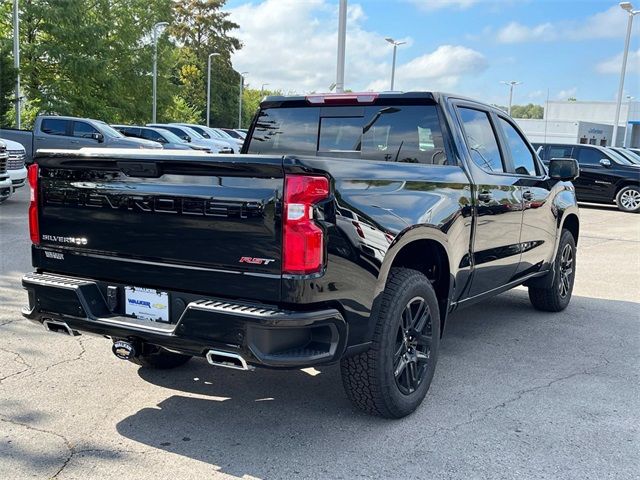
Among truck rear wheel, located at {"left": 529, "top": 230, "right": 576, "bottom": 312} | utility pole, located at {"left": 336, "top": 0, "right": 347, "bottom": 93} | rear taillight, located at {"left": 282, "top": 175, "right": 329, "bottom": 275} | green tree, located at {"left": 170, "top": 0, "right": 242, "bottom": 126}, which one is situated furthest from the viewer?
green tree, located at {"left": 170, "top": 0, "right": 242, "bottom": 126}

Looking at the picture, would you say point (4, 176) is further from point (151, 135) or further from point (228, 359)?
point (151, 135)

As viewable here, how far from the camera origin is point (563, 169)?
564cm

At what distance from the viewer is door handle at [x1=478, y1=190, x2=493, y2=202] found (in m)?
4.48

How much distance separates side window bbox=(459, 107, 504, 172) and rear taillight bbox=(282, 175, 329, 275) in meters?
1.96

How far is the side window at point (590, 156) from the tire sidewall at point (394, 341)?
51.4 feet

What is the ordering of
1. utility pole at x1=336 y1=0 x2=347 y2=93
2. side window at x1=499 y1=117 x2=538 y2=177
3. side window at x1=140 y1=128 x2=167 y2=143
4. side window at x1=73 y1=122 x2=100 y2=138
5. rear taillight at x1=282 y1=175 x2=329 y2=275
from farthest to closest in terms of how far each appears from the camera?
side window at x1=140 y1=128 x2=167 y2=143 → side window at x1=73 y1=122 x2=100 y2=138 → utility pole at x1=336 y1=0 x2=347 y2=93 → side window at x1=499 y1=117 x2=538 y2=177 → rear taillight at x1=282 y1=175 x2=329 y2=275

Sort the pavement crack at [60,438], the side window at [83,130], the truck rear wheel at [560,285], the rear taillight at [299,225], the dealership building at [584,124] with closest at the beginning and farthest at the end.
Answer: the rear taillight at [299,225]
the pavement crack at [60,438]
the truck rear wheel at [560,285]
the side window at [83,130]
the dealership building at [584,124]

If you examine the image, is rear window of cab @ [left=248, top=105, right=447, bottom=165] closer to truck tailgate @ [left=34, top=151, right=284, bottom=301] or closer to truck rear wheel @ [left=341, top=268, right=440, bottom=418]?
truck rear wheel @ [left=341, top=268, right=440, bottom=418]

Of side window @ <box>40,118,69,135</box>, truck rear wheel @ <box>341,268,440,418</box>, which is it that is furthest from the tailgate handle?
side window @ <box>40,118,69,135</box>

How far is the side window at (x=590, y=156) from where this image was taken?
58.6 ft

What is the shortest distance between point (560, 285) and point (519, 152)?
1634mm

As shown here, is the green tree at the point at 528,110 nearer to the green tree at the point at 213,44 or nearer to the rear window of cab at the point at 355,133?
the green tree at the point at 213,44

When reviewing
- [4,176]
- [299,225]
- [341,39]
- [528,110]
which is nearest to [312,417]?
[299,225]

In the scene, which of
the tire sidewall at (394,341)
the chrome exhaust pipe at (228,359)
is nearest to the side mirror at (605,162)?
the tire sidewall at (394,341)
